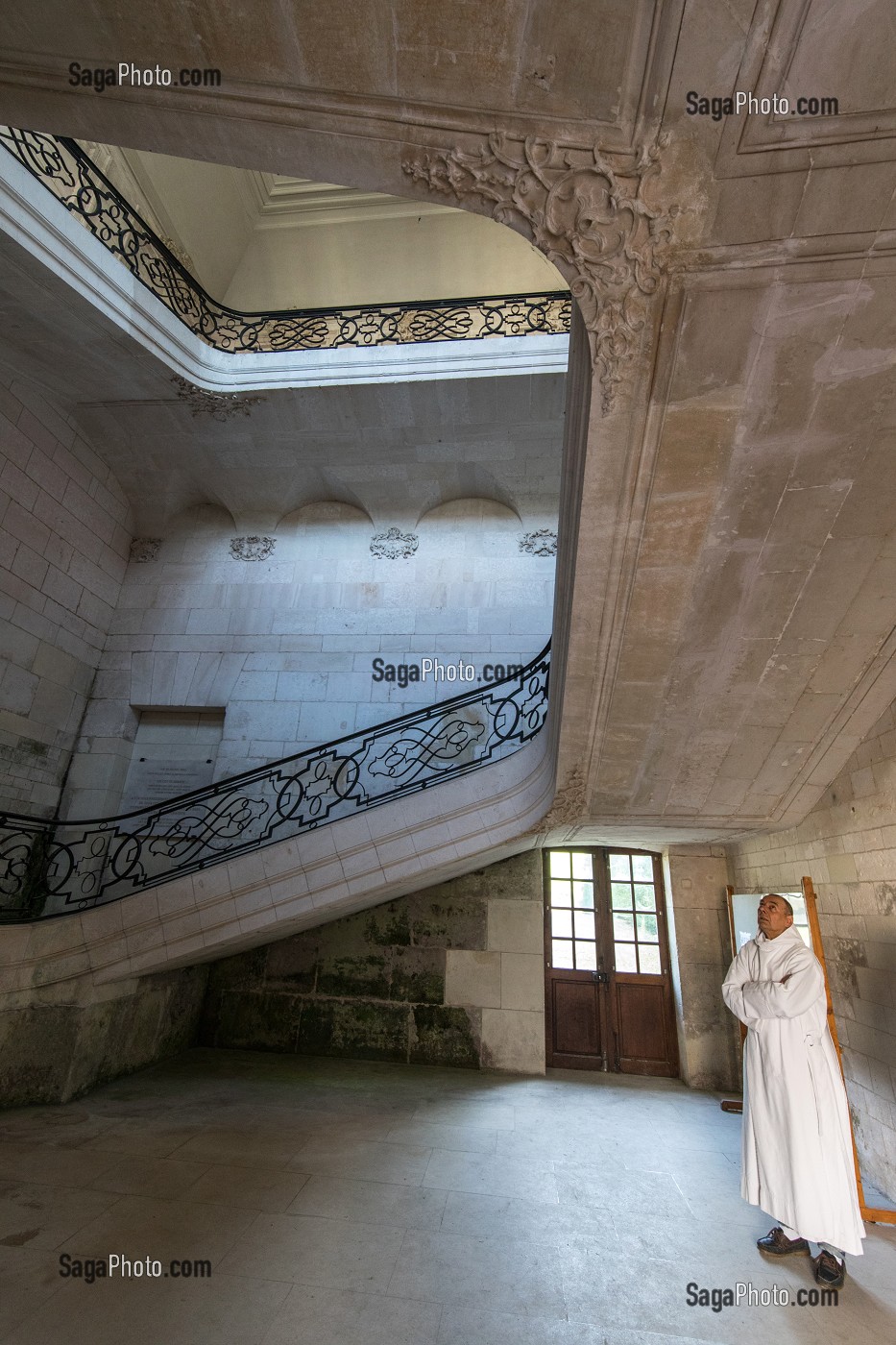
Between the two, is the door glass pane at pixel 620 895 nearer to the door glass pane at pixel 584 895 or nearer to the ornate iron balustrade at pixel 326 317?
the door glass pane at pixel 584 895

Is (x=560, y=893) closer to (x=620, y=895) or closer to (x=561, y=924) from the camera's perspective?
(x=561, y=924)

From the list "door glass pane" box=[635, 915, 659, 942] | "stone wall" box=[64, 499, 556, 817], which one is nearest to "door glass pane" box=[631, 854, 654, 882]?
"door glass pane" box=[635, 915, 659, 942]

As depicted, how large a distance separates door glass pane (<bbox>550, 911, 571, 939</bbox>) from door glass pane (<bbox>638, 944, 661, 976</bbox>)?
28.6 inches

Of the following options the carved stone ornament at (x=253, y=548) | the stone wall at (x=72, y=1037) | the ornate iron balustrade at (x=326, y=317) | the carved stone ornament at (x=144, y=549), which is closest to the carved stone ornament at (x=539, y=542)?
the ornate iron balustrade at (x=326, y=317)

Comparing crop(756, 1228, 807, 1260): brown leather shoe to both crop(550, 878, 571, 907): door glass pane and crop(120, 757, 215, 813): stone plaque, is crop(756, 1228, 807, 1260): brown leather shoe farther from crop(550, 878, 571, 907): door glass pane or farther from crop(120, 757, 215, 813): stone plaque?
crop(120, 757, 215, 813): stone plaque

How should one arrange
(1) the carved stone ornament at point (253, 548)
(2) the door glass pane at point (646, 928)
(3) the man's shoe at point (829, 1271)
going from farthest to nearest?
1. (1) the carved stone ornament at point (253, 548)
2. (2) the door glass pane at point (646, 928)
3. (3) the man's shoe at point (829, 1271)

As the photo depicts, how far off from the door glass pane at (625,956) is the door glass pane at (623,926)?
0.08m

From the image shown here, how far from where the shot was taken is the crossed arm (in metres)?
2.65

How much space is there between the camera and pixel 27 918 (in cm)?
459

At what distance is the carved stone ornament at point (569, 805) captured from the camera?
12.9 feet

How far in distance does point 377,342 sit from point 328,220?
3.27 m

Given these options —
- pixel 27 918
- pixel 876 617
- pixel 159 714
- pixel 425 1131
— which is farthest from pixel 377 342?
pixel 425 1131

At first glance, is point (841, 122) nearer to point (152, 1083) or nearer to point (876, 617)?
point (876, 617)

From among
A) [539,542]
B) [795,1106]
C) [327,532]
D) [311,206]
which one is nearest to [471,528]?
[539,542]
